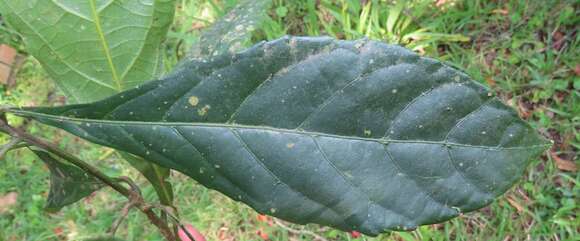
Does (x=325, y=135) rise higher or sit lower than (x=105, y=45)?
lower

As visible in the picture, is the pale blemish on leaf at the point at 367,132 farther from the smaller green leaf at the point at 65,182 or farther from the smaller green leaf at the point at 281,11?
the smaller green leaf at the point at 281,11

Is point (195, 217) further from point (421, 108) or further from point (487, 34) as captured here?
point (421, 108)

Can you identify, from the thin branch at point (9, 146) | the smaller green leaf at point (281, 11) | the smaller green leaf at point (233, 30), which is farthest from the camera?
the smaller green leaf at point (281, 11)

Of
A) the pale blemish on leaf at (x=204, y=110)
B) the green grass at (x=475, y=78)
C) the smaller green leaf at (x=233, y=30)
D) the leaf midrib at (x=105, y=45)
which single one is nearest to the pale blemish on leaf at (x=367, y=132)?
the pale blemish on leaf at (x=204, y=110)

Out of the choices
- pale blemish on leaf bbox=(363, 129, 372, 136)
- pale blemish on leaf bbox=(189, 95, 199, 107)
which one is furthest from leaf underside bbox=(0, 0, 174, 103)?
pale blemish on leaf bbox=(363, 129, 372, 136)

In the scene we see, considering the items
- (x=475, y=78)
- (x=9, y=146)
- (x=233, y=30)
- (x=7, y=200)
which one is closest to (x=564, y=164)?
(x=475, y=78)

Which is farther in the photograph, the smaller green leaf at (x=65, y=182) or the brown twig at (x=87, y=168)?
the smaller green leaf at (x=65, y=182)

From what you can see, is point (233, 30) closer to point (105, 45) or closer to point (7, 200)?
point (105, 45)
